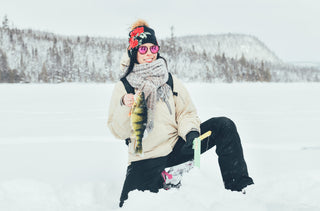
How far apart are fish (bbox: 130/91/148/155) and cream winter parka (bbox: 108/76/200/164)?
2.9 inches

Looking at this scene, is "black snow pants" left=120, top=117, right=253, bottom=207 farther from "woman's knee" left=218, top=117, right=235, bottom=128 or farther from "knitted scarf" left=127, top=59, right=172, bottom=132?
"knitted scarf" left=127, top=59, right=172, bottom=132

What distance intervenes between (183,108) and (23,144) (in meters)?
2.69

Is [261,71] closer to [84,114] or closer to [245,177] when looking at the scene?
[84,114]

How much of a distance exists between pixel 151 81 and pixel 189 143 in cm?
48

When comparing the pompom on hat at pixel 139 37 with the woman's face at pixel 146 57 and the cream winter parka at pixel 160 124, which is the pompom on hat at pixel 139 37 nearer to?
the woman's face at pixel 146 57

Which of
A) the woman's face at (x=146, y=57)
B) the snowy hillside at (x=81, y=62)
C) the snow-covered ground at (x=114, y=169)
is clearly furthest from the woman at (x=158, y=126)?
the snowy hillside at (x=81, y=62)

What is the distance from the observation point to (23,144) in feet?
13.1

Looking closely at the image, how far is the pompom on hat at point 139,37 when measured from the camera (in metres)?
2.17

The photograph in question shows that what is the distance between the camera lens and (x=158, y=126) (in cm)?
211

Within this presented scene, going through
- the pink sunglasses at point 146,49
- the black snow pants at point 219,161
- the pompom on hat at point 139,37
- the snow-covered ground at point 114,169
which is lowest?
the snow-covered ground at point 114,169

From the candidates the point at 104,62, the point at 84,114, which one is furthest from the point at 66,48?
the point at 84,114

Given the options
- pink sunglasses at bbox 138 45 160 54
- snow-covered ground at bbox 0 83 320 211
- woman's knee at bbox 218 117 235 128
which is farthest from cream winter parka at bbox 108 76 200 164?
snow-covered ground at bbox 0 83 320 211

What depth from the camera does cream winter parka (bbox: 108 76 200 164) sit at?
2061 mm

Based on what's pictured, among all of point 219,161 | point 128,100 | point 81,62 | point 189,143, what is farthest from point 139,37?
point 81,62
